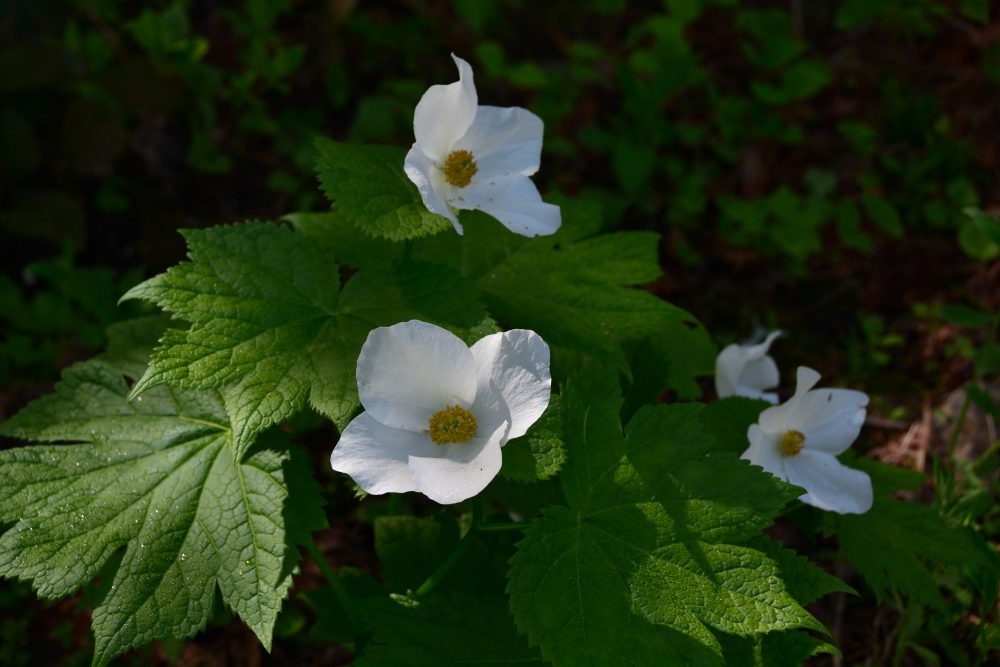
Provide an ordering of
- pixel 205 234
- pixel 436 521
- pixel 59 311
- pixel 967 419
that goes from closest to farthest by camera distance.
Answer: pixel 205 234 < pixel 436 521 < pixel 967 419 < pixel 59 311

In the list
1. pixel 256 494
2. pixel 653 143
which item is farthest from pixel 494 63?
pixel 256 494

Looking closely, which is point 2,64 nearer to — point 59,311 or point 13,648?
point 59,311

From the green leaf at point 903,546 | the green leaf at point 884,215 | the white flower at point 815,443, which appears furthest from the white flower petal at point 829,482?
the green leaf at point 884,215

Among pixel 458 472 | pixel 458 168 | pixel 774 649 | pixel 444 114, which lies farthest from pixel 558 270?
pixel 774 649

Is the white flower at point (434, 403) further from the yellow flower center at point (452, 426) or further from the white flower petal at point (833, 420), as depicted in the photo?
the white flower petal at point (833, 420)

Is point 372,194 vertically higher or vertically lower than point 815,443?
higher

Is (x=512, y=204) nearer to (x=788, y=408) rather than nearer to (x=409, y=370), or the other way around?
(x=409, y=370)

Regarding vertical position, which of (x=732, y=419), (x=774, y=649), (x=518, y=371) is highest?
(x=518, y=371)
